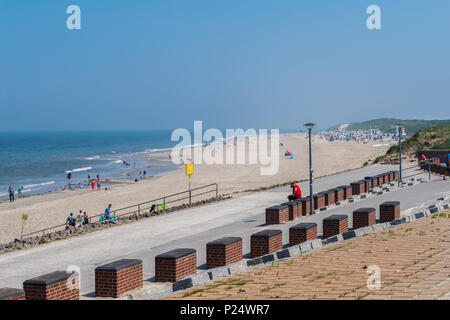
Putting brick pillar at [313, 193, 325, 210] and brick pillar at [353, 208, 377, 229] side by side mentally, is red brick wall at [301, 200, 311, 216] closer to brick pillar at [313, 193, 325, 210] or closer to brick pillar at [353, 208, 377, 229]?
brick pillar at [313, 193, 325, 210]

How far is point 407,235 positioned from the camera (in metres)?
11.2

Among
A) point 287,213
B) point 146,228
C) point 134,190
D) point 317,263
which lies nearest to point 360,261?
point 317,263

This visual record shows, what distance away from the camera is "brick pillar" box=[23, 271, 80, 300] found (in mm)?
7430

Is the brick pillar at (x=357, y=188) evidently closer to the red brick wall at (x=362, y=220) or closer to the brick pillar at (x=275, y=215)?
the brick pillar at (x=275, y=215)

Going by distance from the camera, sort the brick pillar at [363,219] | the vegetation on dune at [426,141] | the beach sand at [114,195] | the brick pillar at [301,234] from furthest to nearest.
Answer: the vegetation on dune at [426,141], the beach sand at [114,195], the brick pillar at [363,219], the brick pillar at [301,234]

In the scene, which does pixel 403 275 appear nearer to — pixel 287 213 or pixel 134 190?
pixel 287 213

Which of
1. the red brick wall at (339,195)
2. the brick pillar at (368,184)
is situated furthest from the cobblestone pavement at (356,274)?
the brick pillar at (368,184)

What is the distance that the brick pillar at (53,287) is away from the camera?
743 cm

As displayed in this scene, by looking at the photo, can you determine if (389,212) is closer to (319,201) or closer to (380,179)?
(319,201)

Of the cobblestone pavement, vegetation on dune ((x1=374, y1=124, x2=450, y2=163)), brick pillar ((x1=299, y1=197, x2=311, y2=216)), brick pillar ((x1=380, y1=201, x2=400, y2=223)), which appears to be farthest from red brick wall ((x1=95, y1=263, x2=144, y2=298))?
vegetation on dune ((x1=374, y1=124, x2=450, y2=163))

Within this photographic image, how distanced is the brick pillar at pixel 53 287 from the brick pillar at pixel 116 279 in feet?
2.31

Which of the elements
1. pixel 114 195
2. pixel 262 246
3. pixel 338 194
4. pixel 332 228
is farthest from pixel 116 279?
pixel 114 195

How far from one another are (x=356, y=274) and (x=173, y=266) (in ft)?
10.4

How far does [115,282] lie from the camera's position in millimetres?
8406
